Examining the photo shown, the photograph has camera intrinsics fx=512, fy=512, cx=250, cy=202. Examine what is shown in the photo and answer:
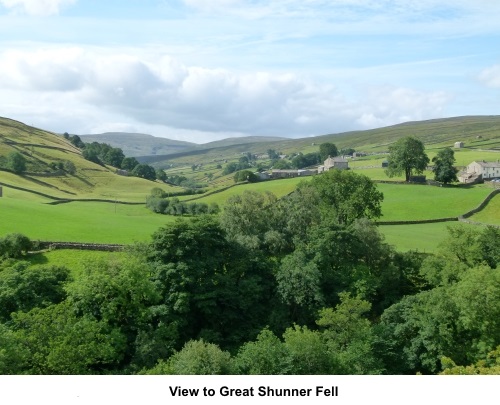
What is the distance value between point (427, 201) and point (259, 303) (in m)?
49.9

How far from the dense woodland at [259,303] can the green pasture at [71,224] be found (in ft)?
26.2

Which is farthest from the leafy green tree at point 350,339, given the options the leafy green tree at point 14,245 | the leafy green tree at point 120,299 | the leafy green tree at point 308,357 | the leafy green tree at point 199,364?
the leafy green tree at point 14,245

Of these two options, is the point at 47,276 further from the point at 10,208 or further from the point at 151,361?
the point at 10,208


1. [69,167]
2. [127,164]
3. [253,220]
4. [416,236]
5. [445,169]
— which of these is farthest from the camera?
[127,164]

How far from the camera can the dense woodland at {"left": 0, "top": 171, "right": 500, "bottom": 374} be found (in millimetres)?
Result: 27203

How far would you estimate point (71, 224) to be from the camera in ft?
198

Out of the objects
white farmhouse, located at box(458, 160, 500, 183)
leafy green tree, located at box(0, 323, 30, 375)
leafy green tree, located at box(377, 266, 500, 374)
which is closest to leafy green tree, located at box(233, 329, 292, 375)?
leafy green tree, located at box(377, 266, 500, 374)

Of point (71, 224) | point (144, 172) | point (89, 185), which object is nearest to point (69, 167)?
point (89, 185)

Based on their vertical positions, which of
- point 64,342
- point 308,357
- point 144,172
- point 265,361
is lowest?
point 308,357

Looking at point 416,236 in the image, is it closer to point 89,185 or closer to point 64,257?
point 64,257

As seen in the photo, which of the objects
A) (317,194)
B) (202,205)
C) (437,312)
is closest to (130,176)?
(202,205)

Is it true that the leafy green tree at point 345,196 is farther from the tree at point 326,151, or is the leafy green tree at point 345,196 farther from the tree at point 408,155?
the tree at point 326,151

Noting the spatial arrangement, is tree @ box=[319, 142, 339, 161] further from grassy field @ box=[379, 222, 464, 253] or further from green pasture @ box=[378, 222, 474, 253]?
grassy field @ box=[379, 222, 464, 253]

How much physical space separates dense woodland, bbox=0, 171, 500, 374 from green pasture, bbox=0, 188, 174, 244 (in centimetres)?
798
